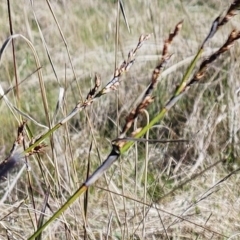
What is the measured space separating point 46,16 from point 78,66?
77 cm

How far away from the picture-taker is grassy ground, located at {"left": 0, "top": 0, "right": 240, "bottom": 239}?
1.71 m

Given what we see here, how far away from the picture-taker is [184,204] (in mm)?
2104

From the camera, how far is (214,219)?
6.49ft

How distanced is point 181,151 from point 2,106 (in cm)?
86

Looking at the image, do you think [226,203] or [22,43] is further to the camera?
[22,43]

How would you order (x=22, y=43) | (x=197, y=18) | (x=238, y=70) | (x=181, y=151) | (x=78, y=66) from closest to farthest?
(x=181, y=151), (x=238, y=70), (x=78, y=66), (x=197, y=18), (x=22, y=43)

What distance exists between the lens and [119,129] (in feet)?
6.17

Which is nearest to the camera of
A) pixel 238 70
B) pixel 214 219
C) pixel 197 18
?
pixel 214 219

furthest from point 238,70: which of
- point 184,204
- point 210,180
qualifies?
point 184,204

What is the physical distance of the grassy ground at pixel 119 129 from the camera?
5.60 ft

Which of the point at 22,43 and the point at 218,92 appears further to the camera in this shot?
the point at 22,43

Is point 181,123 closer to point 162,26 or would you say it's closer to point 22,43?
point 162,26

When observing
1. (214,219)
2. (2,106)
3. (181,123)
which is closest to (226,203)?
(214,219)

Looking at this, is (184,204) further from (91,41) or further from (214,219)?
(91,41)
